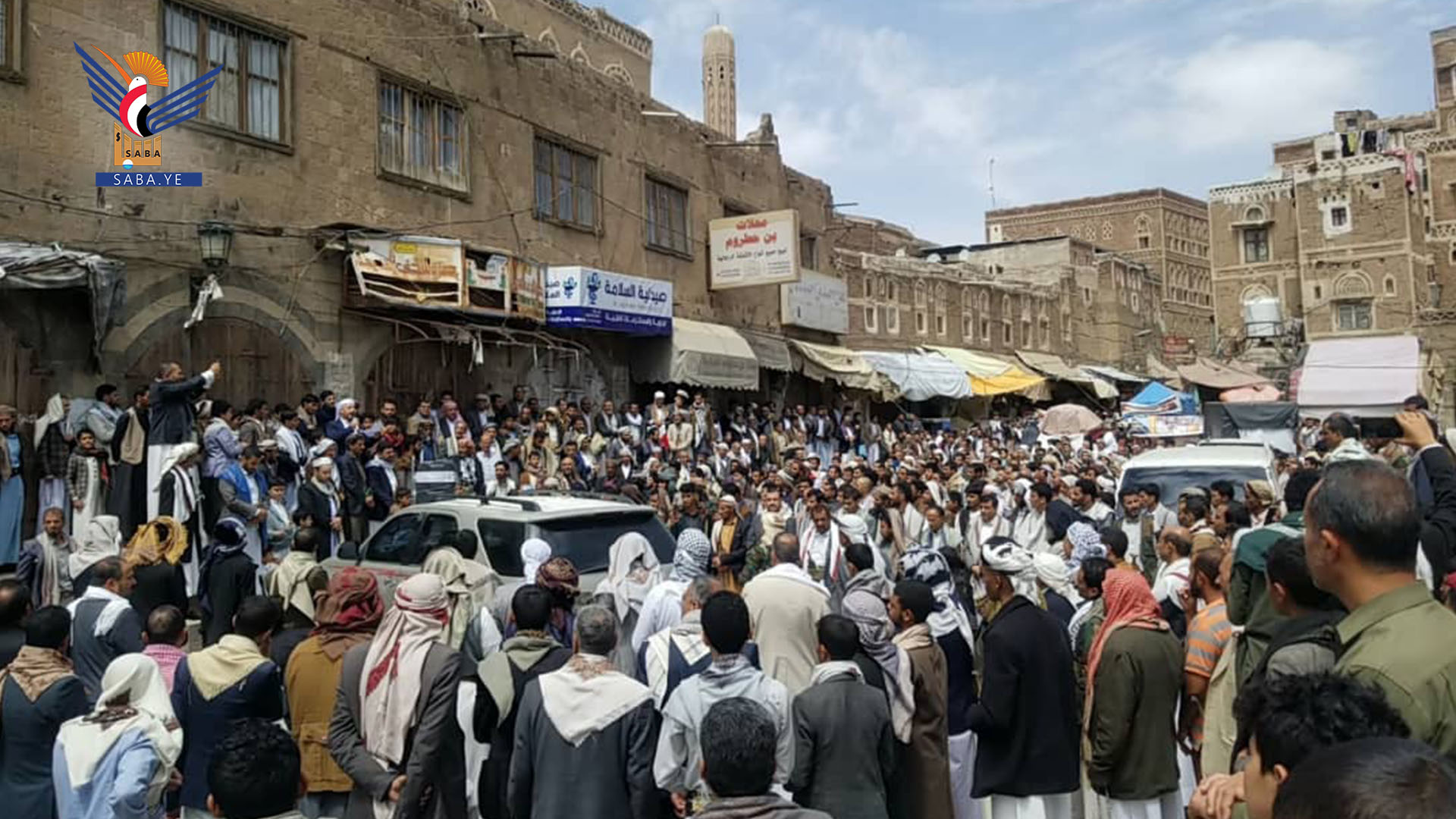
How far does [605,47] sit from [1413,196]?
33841mm

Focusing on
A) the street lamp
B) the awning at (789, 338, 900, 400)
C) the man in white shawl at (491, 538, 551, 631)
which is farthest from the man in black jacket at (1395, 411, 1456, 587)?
the awning at (789, 338, 900, 400)

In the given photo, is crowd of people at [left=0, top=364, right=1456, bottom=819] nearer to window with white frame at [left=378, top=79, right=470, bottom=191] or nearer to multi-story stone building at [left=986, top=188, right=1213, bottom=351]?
window with white frame at [left=378, top=79, right=470, bottom=191]

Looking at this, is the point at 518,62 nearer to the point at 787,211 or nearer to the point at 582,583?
the point at 787,211

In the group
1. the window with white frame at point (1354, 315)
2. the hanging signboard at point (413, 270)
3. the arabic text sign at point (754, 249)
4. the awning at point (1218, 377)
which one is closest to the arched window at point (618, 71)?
the arabic text sign at point (754, 249)

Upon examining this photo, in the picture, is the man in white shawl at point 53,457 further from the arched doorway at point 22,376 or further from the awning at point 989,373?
the awning at point 989,373

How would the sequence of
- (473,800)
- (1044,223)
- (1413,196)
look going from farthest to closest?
1. (1044,223)
2. (1413,196)
3. (473,800)

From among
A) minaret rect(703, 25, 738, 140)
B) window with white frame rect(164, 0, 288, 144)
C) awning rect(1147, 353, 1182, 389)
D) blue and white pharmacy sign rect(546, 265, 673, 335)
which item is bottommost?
blue and white pharmacy sign rect(546, 265, 673, 335)

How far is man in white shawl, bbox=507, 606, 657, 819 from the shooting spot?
4.06 m

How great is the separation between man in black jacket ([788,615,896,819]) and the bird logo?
10.9 meters

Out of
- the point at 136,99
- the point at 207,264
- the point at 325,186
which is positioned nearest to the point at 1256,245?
the point at 325,186

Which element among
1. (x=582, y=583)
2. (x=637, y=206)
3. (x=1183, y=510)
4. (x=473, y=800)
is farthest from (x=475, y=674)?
(x=637, y=206)

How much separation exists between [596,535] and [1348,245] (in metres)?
46.9

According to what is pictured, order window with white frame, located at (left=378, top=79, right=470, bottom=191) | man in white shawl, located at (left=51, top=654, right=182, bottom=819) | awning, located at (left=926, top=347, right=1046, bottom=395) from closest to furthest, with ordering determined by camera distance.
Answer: man in white shawl, located at (left=51, top=654, right=182, bottom=819)
window with white frame, located at (left=378, top=79, right=470, bottom=191)
awning, located at (left=926, top=347, right=1046, bottom=395)

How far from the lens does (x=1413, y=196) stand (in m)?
44.8
